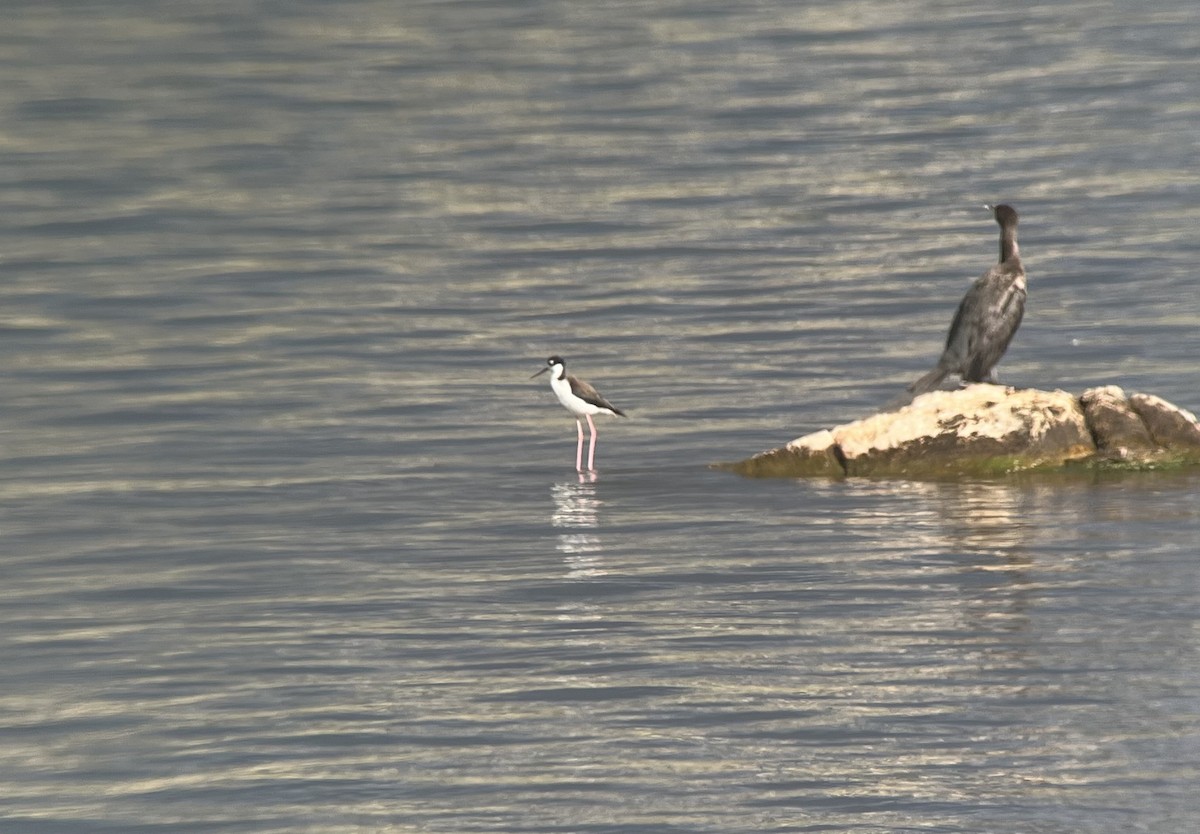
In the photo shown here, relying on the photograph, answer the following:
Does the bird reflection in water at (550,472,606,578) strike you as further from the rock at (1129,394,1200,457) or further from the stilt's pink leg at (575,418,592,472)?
the rock at (1129,394,1200,457)

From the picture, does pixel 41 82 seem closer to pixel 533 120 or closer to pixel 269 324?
pixel 533 120

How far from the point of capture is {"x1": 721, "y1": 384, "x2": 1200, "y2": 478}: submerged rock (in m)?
19.9

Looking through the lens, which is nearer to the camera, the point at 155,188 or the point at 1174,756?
the point at 1174,756

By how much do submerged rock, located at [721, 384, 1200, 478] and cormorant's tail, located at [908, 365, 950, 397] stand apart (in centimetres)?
135

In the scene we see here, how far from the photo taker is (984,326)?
69.9 feet

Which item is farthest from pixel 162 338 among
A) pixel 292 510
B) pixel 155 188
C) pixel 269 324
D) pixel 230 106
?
pixel 230 106

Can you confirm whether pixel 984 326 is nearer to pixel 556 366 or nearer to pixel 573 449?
pixel 573 449

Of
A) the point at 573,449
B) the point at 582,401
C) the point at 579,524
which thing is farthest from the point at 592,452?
the point at 579,524

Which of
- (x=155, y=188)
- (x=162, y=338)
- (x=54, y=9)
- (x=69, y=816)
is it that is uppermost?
(x=54, y=9)

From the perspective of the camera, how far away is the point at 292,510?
20.2 metres

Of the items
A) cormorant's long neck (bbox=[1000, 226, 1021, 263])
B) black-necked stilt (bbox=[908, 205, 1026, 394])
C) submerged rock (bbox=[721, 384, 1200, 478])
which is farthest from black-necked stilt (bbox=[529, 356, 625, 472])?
cormorant's long neck (bbox=[1000, 226, 1021, 263])

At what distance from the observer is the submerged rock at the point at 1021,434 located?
1991 cm

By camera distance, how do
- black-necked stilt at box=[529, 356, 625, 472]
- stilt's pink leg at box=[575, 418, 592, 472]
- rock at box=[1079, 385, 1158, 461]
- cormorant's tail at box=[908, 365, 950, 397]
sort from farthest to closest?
black-necked stilt at box=[529, 356, 625, 472]
stilt's pink leg at box=[575, 418, 592, 472]
cormorant's tail at box=[908, 365, 950, 397]
rock at box=[1079, 385, 1158, 461]

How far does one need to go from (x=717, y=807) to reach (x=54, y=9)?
65683 millimetres
